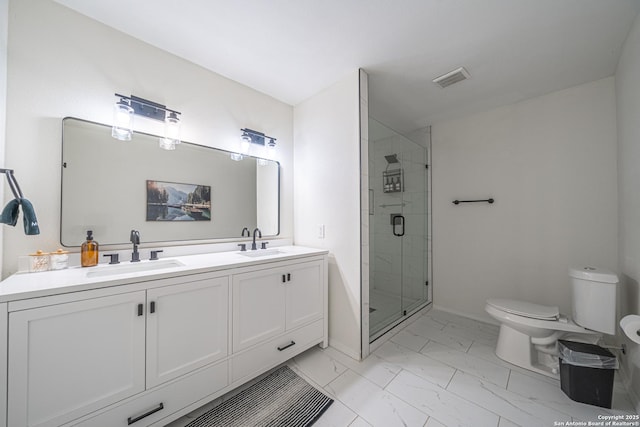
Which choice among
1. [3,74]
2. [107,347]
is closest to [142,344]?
[107,347]

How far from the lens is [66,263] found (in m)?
1.28

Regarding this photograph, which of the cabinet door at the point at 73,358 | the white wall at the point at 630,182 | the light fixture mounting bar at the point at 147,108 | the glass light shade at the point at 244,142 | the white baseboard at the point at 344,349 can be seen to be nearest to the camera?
the cabinet door at the point at 73,358

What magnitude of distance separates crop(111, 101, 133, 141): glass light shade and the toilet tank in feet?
11.0

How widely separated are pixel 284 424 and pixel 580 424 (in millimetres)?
1672

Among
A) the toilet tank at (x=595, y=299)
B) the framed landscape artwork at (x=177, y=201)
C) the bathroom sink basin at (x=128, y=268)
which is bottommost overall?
the toilet tank at (x=595, y=299)

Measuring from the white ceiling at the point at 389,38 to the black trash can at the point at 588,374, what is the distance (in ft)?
6.90

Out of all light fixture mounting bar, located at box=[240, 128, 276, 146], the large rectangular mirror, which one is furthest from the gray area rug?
light fixture mounting bar, located at box=[240, 128, 276, 146]

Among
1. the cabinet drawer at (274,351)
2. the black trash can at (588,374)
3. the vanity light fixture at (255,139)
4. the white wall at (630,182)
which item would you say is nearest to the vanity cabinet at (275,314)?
the cabinet drawer at (274,351)

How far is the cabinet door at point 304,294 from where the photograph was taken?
1783mm

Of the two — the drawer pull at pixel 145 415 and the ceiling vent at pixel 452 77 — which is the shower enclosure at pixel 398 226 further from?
the drawer pull at pixel 145 415

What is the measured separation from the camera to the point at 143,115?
5.24ft

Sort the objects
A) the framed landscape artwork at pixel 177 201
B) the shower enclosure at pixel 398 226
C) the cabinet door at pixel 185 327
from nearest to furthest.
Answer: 1. the cabinet door at pixel 185 327
2. the framed landscape artwork at pixel 177 201
3. the shower enclosure at pixel 398 226

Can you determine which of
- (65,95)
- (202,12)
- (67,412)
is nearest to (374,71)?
(202,12)

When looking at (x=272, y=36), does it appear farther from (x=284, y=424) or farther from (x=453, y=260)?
(x=453, y=260)
